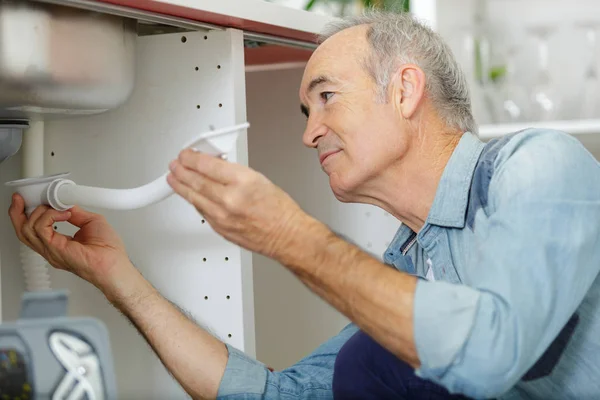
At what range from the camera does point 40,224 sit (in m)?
0.91

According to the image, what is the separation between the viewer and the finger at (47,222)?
0.91m

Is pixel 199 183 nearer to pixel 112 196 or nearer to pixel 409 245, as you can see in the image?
pixel 112 196

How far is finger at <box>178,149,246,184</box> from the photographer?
0.70 m

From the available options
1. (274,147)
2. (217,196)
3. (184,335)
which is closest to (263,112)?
(274,147)

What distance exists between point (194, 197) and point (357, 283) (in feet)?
0.54

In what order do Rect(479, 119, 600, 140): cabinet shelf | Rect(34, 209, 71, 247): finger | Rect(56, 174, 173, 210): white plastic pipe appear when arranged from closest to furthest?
Rect(56, 174, 173, 210): white plastic pipe < Rect(34, 209, 71, 247): finger < Rect(479, 119, 600, 140): cabinet shelf

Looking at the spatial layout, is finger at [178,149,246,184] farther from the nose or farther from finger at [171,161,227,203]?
the nose

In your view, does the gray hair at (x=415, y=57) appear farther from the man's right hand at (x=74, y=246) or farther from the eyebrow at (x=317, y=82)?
the man's right hand at (x=74, y=246)

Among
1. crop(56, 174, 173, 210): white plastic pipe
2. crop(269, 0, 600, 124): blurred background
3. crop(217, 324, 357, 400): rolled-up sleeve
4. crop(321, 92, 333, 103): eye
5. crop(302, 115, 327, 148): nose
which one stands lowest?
crop(217, 324, 357, 400): rolled-up sleeve

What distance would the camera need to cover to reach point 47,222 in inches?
35.7

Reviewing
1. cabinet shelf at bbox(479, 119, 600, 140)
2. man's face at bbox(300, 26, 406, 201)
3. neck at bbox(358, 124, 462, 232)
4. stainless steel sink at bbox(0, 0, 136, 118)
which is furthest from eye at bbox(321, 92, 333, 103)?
cabinet shelf at bbox(479, 119, 600, 140)

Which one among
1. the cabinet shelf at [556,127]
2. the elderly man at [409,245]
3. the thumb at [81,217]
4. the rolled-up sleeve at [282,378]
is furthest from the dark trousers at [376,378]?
the cabinet shelf at [556,127]

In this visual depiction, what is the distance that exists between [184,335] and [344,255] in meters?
0.30

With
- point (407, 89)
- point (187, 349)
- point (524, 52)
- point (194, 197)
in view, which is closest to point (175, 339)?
point (187, 349)
